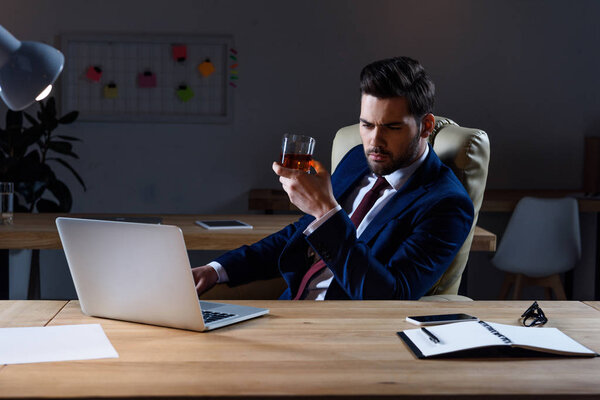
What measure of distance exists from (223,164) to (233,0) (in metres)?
1.02

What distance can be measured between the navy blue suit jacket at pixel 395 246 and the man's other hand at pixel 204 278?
0.20 feet

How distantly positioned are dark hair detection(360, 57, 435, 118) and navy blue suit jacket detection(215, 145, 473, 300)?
15cm

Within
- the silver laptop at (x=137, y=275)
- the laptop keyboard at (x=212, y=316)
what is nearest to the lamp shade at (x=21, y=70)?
the silver laptop at (x=137, y=275)

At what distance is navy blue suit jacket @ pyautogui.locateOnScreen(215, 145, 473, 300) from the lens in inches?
58.4

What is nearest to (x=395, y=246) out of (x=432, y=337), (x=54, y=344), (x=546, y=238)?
(x=432, y=337)

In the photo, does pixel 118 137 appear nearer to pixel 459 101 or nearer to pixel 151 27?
pixel 151 27

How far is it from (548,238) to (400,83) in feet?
7.22

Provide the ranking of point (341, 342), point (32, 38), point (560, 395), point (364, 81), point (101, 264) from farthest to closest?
point (32, 38)
point (364, 81)
point (101, 264)
point (341, 342)
point (560, 395)

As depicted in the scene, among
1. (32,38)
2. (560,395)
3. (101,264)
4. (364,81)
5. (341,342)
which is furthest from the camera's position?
(32,38)

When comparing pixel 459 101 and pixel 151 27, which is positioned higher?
pixel 151 27

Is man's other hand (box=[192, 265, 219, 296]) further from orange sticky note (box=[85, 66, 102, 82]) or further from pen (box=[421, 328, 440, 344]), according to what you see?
orange sticky note (box=[85, 66, 102, 82])

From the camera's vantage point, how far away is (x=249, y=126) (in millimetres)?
4238

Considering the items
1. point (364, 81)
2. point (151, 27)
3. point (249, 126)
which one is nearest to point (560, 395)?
point (364, 81)

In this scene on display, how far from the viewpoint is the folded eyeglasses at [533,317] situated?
122 cm
